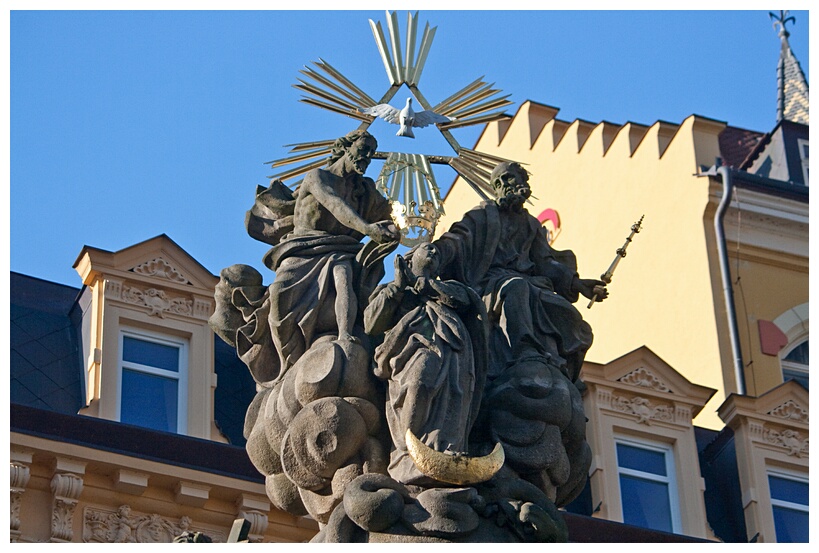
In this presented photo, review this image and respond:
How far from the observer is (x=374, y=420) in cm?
884

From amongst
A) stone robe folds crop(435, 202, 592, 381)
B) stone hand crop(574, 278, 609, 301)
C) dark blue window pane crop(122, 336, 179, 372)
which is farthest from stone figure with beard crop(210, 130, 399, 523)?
dark blue window pane crop(122, 336, 179, 372)

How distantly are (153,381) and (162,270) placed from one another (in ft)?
3.55

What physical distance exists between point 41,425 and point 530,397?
6.65 m

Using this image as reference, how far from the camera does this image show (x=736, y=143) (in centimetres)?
2555

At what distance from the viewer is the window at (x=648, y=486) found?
58.3 feet

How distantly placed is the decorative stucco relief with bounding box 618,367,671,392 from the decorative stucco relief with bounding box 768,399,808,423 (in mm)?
984

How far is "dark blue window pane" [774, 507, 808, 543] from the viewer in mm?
18156

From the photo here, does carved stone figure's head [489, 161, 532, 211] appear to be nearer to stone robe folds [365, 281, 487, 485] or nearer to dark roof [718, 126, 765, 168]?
stone robe folds [365, 281, 487, 485]

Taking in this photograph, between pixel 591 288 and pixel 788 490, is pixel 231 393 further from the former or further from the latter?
pixel 591 288

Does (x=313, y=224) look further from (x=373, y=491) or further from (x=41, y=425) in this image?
(x=41, y=425)

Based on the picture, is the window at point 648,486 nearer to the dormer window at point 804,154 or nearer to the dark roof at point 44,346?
the dark roof at point 44,346

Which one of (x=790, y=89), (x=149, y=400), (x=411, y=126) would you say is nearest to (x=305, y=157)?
(x=411, y=126)

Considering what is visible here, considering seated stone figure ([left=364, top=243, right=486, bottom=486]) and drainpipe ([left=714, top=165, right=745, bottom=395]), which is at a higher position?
drainpipe ([left=714, top=165, right=745, bottom=395])
